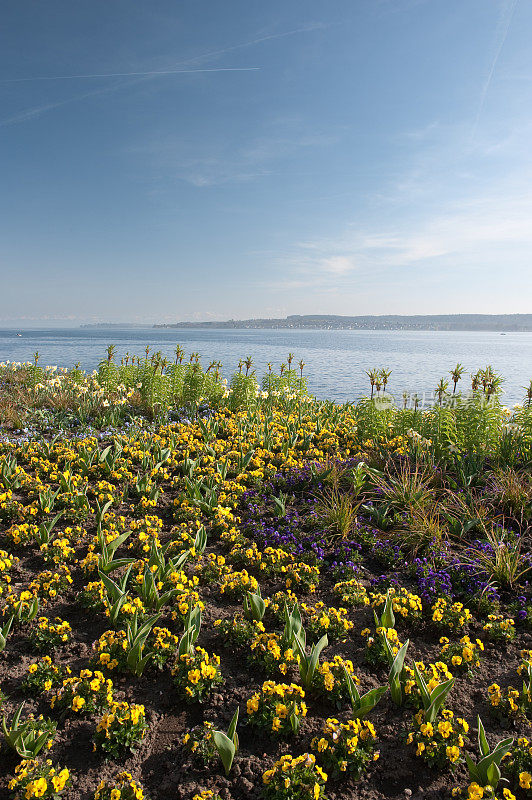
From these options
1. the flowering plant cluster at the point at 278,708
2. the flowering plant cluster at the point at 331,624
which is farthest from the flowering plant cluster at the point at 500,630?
the flowering plant cluster at the point at 278,708

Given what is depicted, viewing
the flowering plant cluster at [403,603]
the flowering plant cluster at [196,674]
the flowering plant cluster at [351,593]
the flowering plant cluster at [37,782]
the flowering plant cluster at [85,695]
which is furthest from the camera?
the flowering plant cluster at [351,593]

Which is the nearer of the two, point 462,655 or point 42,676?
point 42,676

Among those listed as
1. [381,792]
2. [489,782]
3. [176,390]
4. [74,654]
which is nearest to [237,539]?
[74,654]

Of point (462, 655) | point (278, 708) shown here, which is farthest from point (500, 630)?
point (278, 708)

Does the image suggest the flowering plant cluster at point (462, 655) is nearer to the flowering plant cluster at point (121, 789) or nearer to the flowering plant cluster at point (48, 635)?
the flowering plant cluster at point (121, 789)

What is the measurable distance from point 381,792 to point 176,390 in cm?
826

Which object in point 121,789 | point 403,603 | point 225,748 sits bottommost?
point 121,789

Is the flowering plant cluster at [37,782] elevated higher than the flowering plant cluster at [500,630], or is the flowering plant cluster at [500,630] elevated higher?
the flowering plant cluster at [500,630]

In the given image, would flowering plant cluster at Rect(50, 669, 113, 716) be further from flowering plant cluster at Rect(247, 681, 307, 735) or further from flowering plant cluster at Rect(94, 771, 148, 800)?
flowering plant cluster at Rect(247, 681, 307, 735)

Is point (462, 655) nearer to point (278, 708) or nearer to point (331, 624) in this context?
point (331, 624)

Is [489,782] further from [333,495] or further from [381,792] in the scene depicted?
[333,495]

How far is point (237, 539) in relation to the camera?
4.47 metres

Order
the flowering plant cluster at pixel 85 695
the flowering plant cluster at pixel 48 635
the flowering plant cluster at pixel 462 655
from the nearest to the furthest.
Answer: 1. the flowering plant cluster at pixel 85 695
2. the flowering plant cluster at pixel 462 655
3. the flowering plant cluster at pixel 48 635

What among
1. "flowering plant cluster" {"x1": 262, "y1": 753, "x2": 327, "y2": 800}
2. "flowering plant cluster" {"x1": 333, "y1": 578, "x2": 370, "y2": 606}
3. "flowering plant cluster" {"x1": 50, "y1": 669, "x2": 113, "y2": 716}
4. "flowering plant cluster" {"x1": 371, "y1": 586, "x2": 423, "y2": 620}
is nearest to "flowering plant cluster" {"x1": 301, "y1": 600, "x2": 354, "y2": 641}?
"flowering plant cluster" {"x1": 333, "y1": 578, "x2": 370, "y2": 606}
